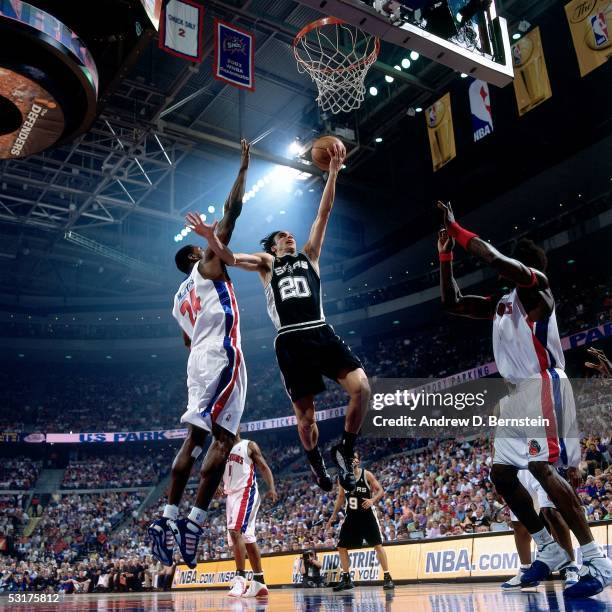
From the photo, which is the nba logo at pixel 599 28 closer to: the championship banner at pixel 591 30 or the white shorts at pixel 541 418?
the championship banner at pixel 591 30

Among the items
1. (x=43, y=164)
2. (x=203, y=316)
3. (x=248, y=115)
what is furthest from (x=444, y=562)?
(x=43, y=164)

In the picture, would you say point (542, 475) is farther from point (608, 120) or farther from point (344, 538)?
point (608, 120)

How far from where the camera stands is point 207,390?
452cm

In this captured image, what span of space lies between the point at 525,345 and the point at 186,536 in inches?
113

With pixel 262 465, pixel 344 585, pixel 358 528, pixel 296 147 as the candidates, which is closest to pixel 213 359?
pixel 262 465

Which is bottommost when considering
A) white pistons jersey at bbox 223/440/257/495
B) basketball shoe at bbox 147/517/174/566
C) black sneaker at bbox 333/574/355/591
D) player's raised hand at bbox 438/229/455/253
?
black sneaker at bbox 333/574/355/591

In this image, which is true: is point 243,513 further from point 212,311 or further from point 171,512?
point 212,311

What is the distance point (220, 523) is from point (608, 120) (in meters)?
18.6

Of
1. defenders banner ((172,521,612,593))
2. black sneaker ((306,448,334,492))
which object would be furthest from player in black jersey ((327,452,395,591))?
black sneaker ((306,448,334,492))

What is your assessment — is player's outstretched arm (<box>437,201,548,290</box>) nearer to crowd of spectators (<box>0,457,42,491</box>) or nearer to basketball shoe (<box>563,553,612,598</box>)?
basketball shoe (<box>563,553,612,598</box>)

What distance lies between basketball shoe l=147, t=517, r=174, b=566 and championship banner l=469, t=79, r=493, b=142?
502 inches

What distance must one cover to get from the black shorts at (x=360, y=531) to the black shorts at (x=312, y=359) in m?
4.89

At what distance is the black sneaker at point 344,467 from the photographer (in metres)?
5.20

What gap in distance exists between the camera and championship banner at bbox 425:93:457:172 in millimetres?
15341
